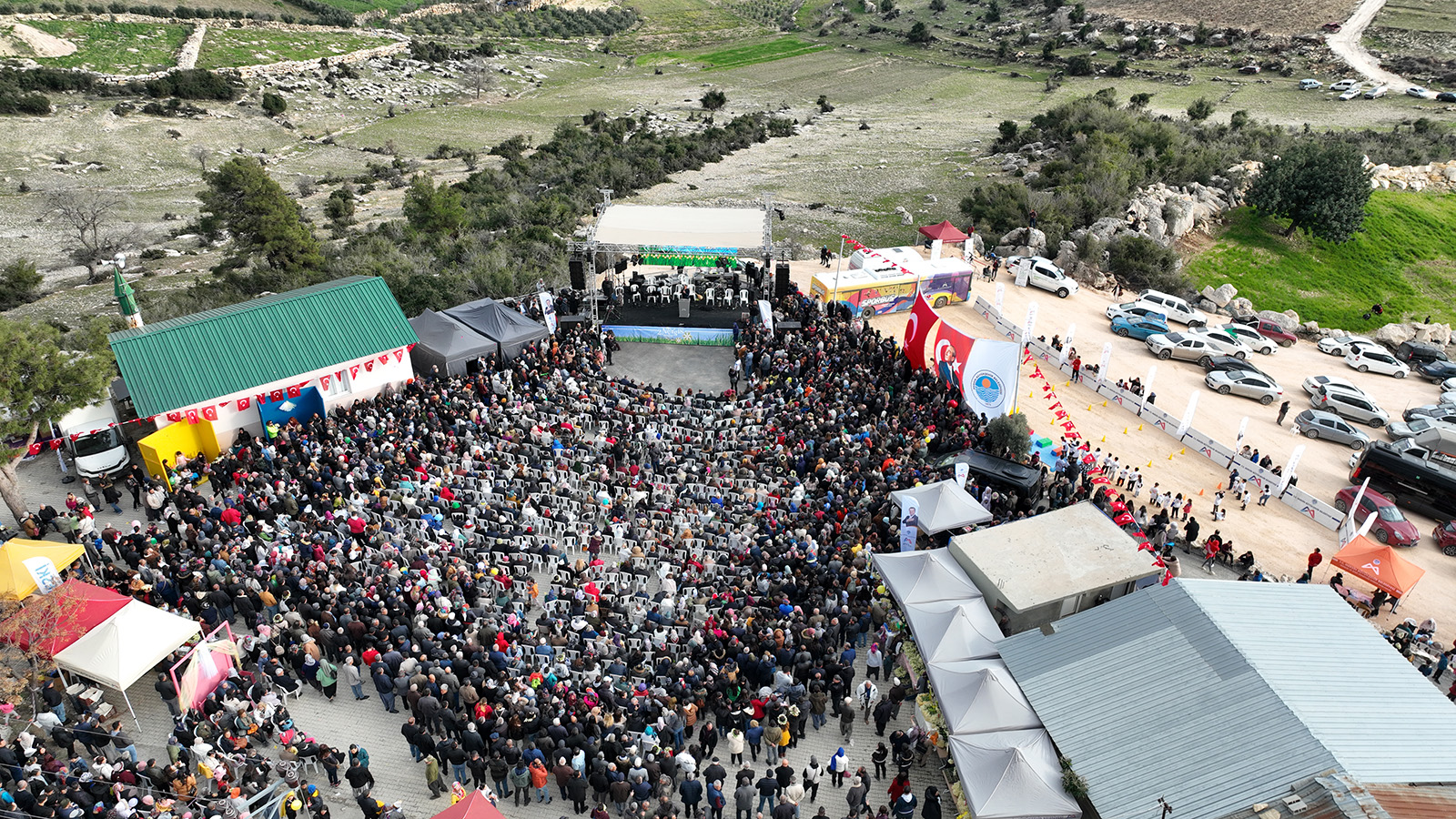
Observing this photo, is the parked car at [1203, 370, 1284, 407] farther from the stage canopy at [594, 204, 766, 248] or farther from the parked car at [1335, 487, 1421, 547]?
the stage canopy at [594, 204, 766, 248]

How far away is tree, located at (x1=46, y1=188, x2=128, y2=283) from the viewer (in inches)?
1624

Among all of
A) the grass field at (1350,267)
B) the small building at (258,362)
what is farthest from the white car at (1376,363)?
the small building at (258,362)

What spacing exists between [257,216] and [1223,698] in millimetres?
37034

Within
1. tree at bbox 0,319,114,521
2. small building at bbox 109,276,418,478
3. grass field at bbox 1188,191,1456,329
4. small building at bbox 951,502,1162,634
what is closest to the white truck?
small building at bbox 109,276,418,478

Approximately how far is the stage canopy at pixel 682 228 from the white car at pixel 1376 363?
983 inches

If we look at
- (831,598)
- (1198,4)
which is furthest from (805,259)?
(1198,4)

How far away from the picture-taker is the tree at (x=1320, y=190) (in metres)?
42.8

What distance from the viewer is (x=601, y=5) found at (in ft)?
417

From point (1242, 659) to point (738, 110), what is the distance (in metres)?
71.9

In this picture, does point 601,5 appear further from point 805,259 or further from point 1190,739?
point 1190,739

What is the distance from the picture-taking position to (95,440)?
2141 centimetres

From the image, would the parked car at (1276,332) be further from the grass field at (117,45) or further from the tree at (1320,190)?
the grass field at (117,45)

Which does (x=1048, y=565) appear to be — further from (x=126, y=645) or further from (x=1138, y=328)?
(x=1138, y=328)

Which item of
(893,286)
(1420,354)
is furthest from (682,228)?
(1420,354)
